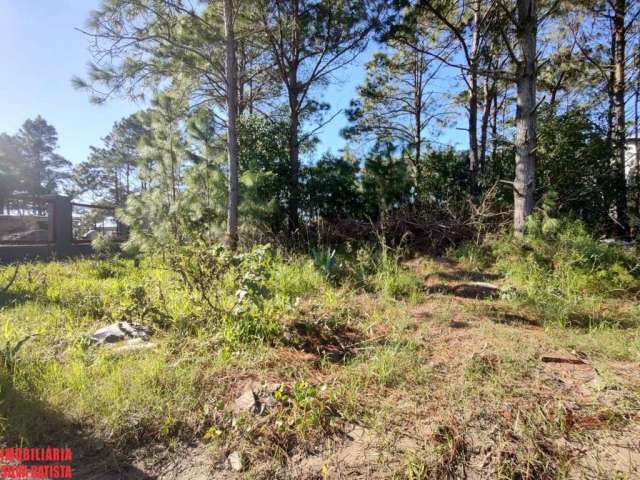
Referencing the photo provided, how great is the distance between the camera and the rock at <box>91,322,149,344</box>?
2395mm

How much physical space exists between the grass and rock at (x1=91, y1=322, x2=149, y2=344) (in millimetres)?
107

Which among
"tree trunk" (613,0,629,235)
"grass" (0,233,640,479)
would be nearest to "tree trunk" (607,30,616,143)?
"tree trunk" (613,0,629,235)

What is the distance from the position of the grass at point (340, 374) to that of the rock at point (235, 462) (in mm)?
33

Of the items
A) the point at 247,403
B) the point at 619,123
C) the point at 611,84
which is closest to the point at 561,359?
the point at 247,403

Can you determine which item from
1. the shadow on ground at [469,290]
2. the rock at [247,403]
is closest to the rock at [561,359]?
the shadow on ground at [469,290]

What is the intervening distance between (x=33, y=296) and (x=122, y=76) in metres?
3.36

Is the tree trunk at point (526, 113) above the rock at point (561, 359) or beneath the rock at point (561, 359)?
above

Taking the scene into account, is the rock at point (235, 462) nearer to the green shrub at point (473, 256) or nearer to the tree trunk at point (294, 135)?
the green shrub at point (473, 256)

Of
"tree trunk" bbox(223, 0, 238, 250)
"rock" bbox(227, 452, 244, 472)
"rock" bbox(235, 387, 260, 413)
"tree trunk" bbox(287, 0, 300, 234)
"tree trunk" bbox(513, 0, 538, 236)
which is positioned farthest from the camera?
"tree trunk" bbox(287, 0, 300, 234)

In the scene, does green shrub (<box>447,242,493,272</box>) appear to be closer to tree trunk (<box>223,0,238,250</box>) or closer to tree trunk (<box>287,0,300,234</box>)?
tree trunk (<box>287,0,300,234</box>)

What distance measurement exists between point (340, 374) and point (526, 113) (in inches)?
176

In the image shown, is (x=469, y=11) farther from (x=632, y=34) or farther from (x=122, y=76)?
(x=122, y=76)

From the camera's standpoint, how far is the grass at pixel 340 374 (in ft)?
4.35

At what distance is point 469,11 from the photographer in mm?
6363
